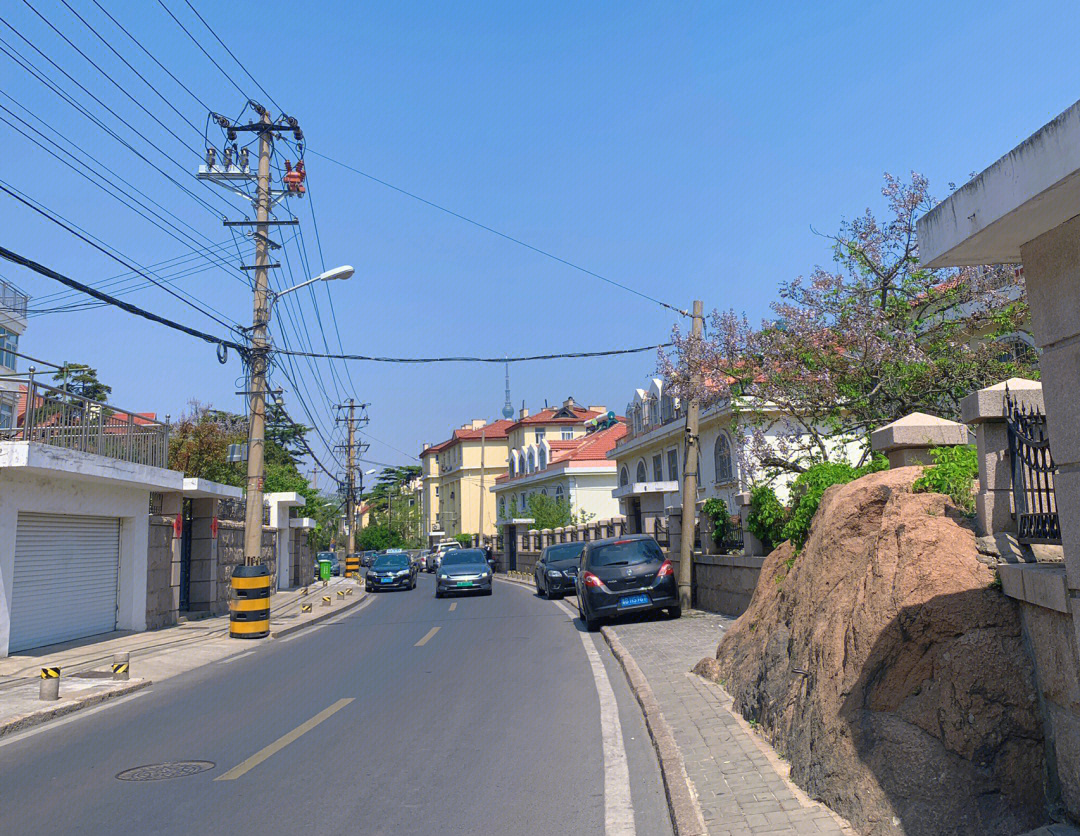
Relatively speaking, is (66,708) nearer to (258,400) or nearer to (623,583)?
(623,583)

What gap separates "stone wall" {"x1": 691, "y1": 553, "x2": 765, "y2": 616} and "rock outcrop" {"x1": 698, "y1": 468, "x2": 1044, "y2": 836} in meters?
8.94

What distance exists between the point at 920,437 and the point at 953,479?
6.11 ft

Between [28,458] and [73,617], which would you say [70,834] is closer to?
[28,458]

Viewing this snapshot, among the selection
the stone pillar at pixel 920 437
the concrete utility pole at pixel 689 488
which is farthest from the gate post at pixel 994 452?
the concrete utility pole at pixel 689 488

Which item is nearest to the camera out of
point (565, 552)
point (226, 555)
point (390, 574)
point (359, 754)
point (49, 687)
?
point (359, 754)

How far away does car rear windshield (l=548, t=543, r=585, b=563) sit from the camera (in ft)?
93.1

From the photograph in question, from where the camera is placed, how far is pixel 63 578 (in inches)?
675

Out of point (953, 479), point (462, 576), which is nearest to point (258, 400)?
point (462, 576)

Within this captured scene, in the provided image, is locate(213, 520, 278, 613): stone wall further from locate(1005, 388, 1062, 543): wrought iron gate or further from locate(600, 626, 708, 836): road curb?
locate(1005, 388, 1062, 543): wrought iron gate

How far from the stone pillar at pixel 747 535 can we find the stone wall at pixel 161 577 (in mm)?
12726

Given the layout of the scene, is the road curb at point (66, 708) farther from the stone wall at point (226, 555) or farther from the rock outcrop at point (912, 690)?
the stone wall at point (226, 555)

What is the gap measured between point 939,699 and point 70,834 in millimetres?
→ 5234

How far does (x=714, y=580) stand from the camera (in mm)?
18953

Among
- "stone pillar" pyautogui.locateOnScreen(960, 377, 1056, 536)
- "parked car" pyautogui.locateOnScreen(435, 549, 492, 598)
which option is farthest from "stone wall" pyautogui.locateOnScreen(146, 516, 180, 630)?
"stone pillar" pyautogui.locateOnScreen(960, 377, 1056, 536)
